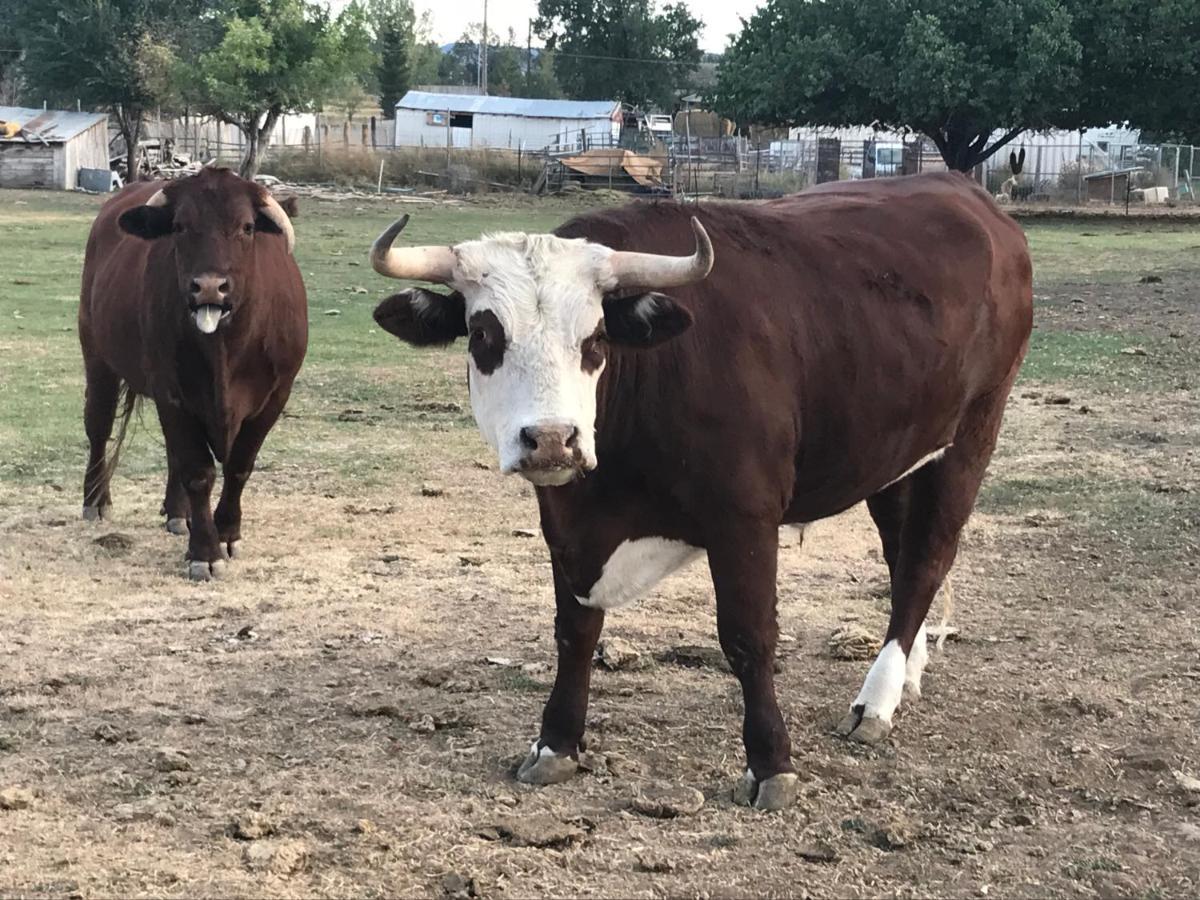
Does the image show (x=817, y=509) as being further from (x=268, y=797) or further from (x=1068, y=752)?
(x=268, y=797)

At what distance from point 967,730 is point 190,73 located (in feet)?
165

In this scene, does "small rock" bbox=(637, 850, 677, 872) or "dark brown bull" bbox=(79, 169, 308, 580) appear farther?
"dark brown bull" bbox=(79, 169, 308, 580)

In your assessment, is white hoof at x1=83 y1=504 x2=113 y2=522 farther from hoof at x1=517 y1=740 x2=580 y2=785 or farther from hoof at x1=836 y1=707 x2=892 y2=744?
hoof at x1=836 y1=707 x2=892 y2=744

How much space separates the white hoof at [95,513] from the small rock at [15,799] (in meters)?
4.04

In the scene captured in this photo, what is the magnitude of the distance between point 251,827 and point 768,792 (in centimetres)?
155

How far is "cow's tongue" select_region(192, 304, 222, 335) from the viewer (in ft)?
23.8

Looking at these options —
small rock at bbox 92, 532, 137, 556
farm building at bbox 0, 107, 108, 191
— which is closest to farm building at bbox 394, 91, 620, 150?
farm building at bbox 0, 107, 108, 191

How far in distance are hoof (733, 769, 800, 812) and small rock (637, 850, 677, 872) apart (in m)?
0.48

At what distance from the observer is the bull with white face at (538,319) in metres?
4.07

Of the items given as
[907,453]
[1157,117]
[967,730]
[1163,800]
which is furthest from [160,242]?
[1157,117]

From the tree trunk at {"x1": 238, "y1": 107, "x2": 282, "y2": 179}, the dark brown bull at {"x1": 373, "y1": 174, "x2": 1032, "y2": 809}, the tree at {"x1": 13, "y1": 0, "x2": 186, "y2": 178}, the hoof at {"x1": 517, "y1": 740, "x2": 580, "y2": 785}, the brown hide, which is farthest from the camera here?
the tree at {"x1": 13, "y1": 0, "x2": 186, "y2": 178}

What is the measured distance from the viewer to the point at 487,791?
15.5 feet

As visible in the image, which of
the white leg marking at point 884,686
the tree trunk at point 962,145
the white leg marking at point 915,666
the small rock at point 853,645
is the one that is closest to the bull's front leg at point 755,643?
the white leg marking at point 884,686

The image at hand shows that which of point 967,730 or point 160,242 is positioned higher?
point 160,242
